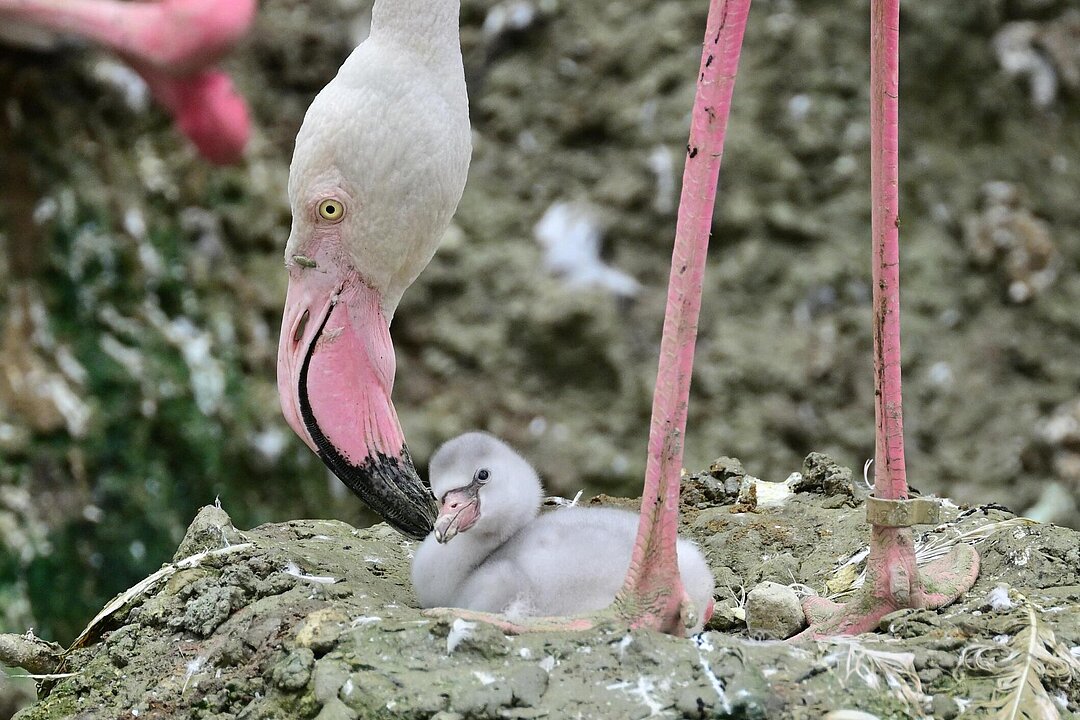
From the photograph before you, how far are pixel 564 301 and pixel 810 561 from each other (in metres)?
1.58

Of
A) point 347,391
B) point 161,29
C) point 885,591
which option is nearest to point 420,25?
point 347,391

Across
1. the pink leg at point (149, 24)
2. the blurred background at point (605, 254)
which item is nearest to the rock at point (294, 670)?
the blurred background at point (605, 254)

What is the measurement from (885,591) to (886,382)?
0.28 meters

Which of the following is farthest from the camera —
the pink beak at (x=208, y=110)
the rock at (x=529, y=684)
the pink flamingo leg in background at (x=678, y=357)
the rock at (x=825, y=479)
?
the pink beak at (x=208, y=110)

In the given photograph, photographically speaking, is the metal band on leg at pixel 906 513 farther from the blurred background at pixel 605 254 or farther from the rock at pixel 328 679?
the blurred background at pixel 605 254

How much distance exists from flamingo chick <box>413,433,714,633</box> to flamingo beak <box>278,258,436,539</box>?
0.06 m

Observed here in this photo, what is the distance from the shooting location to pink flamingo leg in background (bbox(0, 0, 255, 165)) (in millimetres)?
3074

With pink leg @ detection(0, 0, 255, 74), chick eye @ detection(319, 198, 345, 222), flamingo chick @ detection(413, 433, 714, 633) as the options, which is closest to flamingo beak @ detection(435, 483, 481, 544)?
flamingo chick @ detection(413, 433, 714, 633)

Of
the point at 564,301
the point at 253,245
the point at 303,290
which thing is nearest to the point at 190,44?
the point at 253,245

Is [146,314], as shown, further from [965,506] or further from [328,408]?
[965,506]

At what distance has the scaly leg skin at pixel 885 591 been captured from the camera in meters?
1.69

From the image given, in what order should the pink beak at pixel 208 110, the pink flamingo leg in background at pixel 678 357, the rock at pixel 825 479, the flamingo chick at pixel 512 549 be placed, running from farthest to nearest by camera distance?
the pink beak at pixel 208 110 → the rock at pixel 825 479 → the flamingo chick at pixel 512 549 → the pink flamingo leg in background at pixel 678 357

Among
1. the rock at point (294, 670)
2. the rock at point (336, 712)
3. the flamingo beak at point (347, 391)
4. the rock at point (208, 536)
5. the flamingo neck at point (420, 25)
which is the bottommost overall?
the rock at point (336, 712)

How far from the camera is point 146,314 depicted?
337 centimetres
